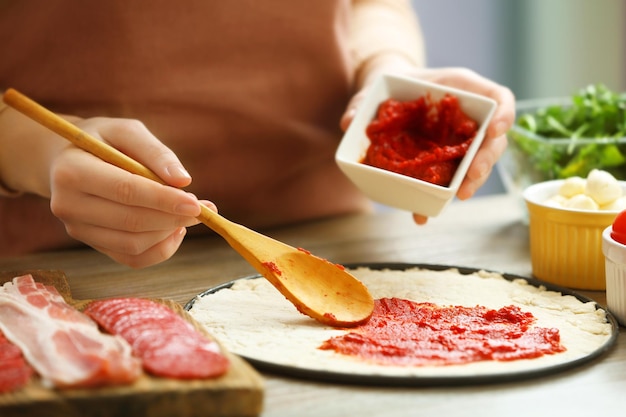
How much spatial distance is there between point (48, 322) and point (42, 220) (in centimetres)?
73

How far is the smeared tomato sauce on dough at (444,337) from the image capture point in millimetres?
1059

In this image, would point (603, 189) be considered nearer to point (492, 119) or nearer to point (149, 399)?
point (492, 119)

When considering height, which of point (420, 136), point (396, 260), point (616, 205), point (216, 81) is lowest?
point (396, 260)

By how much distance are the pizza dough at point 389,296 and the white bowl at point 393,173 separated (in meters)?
0.13

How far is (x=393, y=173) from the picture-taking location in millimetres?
1399

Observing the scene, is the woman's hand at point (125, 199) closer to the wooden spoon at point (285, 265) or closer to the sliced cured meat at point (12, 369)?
the wooden spoon at point (285, 265)

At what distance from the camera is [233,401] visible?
90cm

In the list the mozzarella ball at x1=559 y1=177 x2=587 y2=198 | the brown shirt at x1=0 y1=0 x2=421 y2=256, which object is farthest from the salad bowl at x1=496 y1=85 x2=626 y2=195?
the brown shirt at x1=0 y1=0 x2=421 y2=256

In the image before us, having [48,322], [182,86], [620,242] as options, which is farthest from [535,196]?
[48,322]

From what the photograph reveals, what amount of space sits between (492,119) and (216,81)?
59 centimetres

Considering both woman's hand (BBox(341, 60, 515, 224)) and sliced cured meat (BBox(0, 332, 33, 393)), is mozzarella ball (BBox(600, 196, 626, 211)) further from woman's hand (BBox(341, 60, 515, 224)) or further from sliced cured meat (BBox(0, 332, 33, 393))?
sliced cured meat (BBox(0, 332, 33, 393))

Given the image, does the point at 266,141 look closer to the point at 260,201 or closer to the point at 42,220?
the point at 260,201

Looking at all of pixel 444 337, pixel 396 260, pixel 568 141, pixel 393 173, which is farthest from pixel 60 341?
pixel 568 141

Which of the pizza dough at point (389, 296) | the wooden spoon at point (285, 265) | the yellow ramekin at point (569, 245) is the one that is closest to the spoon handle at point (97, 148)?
the wooden spoon at point (285, 265)
